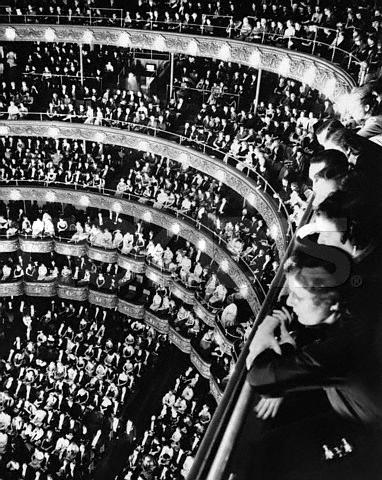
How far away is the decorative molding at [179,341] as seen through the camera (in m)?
27.1

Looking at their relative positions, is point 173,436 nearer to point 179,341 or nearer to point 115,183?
point 179,341

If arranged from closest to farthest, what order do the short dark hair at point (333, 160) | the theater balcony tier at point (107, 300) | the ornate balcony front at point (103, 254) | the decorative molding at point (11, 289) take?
the short dark hair at point (333, 160), the theater balcony tier at point (107, 300), the ornate balcony front at point (103, 254), the decorative molding at point (11, 289)

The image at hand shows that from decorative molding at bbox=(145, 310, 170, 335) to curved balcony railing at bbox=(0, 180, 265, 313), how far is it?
4.14 metres

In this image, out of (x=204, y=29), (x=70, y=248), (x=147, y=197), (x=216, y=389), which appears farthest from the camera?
(x=70, y=248)

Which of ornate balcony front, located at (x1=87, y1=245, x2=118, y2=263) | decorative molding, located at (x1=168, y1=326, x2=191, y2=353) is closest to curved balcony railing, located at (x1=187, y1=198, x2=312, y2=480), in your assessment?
decorative molding, located at (x1=168, y1=326, x2=191, y2=353)

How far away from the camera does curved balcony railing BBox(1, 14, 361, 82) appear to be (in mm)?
24766

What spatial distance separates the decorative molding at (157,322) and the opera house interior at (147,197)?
12 centimetres

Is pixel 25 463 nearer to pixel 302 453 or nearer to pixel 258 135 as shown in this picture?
pixel 258 135

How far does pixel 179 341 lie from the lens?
90.1 ft

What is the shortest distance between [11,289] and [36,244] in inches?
110

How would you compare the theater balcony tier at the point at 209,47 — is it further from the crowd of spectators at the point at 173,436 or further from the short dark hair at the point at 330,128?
the crowd of spectators at the point at 173,436

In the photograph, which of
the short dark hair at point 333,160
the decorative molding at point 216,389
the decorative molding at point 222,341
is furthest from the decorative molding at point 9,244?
the short dark hair at point 333,160

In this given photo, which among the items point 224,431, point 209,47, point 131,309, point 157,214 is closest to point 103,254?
point 131,309

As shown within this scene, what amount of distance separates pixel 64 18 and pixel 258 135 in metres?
14.4
